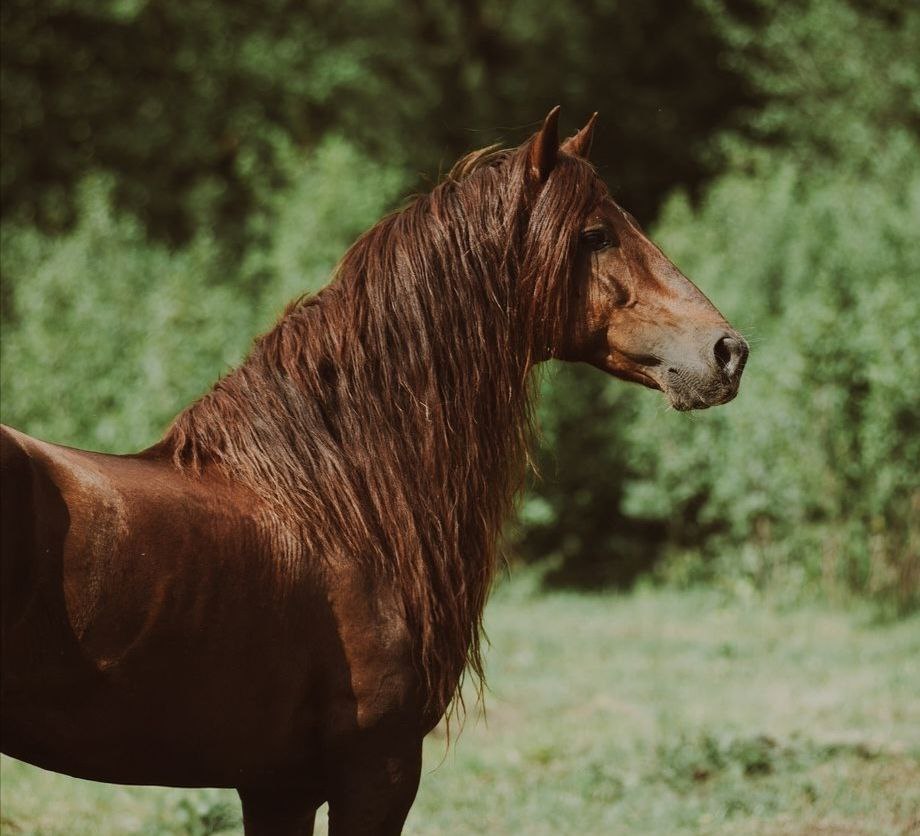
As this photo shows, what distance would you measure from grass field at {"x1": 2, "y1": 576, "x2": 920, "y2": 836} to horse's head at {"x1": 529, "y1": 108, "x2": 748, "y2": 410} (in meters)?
1.17

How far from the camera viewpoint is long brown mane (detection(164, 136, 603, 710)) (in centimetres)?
271

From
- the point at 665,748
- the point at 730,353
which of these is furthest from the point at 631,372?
the point at 665,748

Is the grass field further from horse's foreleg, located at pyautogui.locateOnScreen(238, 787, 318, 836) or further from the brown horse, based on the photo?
the brown horse

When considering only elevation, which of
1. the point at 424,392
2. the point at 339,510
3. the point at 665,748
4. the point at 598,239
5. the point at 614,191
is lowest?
the point at 665,748

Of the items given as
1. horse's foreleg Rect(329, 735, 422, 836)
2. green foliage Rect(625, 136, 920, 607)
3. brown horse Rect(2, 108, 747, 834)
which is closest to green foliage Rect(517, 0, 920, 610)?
green foliage Rect(625, 136, 920, 607)

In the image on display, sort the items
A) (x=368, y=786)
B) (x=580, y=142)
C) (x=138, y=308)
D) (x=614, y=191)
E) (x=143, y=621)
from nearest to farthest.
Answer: (x=143, y=621)
(x=368, y=786)
(x=580, y=142)
(x=614, y=191)
(x=138, y=308)

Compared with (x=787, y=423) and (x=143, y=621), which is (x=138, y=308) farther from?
(x=143, y=621)

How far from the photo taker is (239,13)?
2058 cm

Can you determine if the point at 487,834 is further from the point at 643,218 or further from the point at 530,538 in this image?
the point at 643,218

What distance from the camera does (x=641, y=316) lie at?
2.95 metres

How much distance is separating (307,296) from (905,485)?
7821 millimetres

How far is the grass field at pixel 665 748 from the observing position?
4848 millimetres

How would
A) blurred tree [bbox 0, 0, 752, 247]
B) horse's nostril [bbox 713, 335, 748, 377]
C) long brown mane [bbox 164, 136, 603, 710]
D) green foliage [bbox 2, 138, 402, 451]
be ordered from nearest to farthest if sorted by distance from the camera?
long brown mane [bbox 164, 136, 603, 710] → horse's nostril [bbox 713, 335, 748, 377] → green foliage [bbox 2, 138, 402, 451] → blurred tree [bbox 0, 0, 752, 247]

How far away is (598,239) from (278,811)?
1586 millimetres
